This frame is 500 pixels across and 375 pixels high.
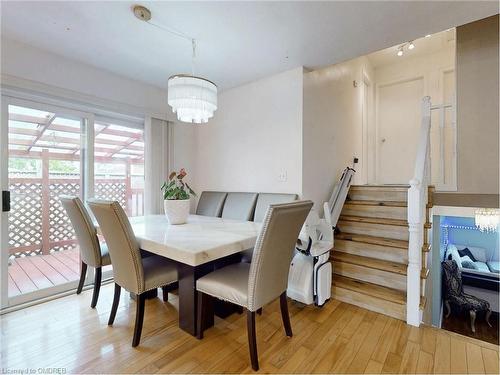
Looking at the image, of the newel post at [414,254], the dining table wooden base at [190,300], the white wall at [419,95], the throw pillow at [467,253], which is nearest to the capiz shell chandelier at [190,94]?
the dining table wooden base at [190,300]

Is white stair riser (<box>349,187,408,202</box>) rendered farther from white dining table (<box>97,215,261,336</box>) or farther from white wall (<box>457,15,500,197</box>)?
white dining table (<box>97,215,261,336</box>)

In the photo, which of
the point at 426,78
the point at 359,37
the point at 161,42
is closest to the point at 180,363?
the point at 161,42

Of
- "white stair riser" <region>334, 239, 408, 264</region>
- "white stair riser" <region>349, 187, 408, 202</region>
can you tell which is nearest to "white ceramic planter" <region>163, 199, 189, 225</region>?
"white stair riser" <region>334, 239, 408, 264</region>

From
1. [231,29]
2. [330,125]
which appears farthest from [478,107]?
[231,29]

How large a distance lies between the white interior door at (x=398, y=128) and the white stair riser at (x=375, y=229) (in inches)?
84.8

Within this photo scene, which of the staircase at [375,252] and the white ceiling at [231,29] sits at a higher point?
the white ceiling at [231,29]

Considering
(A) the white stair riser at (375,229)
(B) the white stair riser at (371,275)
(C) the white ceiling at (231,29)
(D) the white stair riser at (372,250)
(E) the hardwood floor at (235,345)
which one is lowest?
(E) the hardwood floor at (235,345)

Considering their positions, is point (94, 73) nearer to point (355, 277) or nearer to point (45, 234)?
point (45, 234)

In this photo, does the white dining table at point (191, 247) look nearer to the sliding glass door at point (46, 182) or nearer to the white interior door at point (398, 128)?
the sliding glass door at point (46, 182)

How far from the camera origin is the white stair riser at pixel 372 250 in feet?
7.82

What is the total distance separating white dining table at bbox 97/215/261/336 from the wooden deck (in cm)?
122

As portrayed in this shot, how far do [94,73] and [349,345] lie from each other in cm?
342

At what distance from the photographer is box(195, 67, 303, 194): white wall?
8.67 feet

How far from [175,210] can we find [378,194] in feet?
8.38
